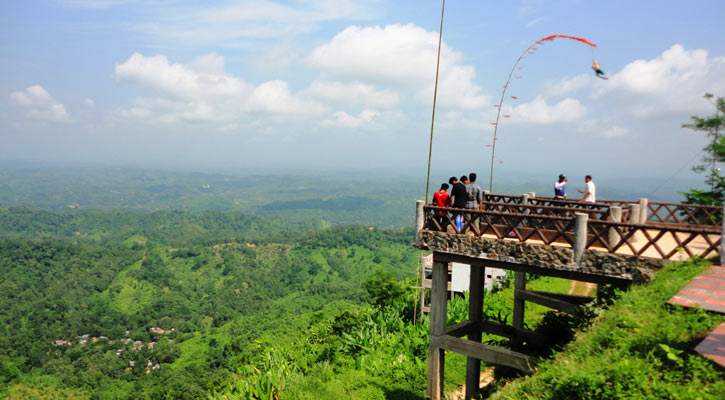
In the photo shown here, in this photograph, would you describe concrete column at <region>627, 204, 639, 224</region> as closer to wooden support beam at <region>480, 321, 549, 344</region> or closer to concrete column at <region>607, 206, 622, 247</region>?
concrete column at <region>607, 206, 622, 247</region>

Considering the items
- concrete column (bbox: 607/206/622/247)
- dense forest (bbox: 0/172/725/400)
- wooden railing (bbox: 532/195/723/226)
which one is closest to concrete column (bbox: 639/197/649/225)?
wooden railing (bbox: 532/195/723/226)

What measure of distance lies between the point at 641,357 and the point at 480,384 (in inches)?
383

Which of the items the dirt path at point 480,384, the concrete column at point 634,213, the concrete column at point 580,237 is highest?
the concrete column at point 634,213

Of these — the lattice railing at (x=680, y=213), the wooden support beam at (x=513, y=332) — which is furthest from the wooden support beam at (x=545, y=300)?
the lattice railing at (x=680, y=213)

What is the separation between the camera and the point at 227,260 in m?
122

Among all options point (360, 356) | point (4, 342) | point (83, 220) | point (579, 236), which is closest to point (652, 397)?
point (579, 236)

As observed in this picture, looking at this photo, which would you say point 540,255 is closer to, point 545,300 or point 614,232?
point 614,232

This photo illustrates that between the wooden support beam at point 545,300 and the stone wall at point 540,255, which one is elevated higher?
the stone wall at point 540,255

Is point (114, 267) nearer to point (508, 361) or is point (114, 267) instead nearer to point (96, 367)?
point (96, 367)

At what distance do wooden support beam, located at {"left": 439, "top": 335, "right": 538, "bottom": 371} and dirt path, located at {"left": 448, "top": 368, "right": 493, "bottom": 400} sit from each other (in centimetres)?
310

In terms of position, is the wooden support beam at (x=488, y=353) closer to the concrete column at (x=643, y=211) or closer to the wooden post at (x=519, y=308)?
the wooden post at (x=519, y=308)

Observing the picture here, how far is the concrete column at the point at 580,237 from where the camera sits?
327 inches

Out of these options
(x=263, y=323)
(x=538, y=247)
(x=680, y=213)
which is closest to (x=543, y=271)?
(x=538, y=247)

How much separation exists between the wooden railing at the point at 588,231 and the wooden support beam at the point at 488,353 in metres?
2.74
